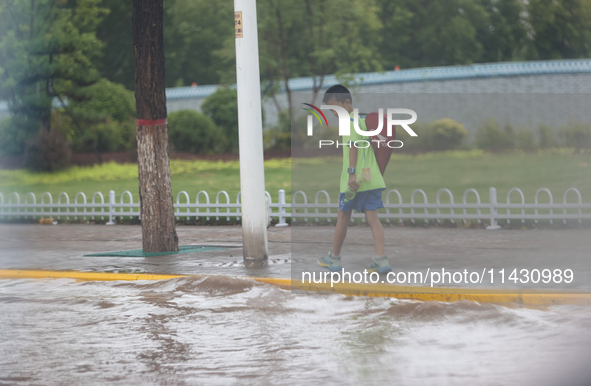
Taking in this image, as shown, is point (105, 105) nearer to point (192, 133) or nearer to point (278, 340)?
point (192, 133)

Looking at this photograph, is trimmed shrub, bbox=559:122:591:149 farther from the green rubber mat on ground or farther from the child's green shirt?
the child's green shirt

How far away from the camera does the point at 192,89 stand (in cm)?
3416

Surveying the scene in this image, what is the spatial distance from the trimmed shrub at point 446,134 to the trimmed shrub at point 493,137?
1.69 ft

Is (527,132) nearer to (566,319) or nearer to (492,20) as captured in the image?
(566,319)

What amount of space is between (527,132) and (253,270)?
743 cm

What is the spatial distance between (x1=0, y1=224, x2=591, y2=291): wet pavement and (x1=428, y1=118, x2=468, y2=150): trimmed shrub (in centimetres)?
160

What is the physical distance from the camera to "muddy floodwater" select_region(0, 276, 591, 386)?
4832mm

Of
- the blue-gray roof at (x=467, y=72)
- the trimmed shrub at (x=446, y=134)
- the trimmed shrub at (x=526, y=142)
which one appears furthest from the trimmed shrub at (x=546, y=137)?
the blue-gray roof at (x=467, y=72)

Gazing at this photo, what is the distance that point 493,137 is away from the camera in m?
12.6

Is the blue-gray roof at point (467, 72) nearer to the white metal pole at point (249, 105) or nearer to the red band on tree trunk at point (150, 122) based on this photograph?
the red band on tree trunk at point (150, 122)

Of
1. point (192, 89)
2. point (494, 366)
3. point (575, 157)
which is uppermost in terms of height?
point (192, 89)

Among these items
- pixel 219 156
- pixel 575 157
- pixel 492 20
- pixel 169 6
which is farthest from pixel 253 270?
pixel 492 20

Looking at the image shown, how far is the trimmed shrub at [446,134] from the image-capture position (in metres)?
13.0

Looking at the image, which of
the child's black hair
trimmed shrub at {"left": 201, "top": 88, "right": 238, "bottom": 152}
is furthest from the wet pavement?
trimmed shrub at {"left": 201, "top": 88, "right": 238, "bottom": 152}
